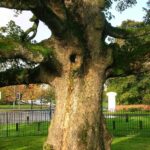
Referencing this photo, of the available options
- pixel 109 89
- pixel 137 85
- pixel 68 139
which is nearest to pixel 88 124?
pixel 68 139

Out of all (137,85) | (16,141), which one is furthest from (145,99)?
(16,141)

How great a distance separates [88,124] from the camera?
43.5 feet

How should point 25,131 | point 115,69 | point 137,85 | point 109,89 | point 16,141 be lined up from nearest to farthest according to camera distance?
point 115,69 < point 16,141 < point 25,131 < point 137,85 < point 109,89

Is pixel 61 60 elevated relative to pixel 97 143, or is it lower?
elevated

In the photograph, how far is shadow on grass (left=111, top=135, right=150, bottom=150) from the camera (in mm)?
19209

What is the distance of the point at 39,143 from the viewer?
2075 cm

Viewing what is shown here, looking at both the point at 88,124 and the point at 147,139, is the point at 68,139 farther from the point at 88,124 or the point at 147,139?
the point at 147,139

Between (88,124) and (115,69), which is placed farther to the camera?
(115,69)

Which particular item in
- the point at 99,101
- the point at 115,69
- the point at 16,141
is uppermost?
the point at 115,69

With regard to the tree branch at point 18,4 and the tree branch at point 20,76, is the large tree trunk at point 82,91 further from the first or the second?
the tree branch at point 18,4

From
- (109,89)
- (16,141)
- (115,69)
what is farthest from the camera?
(109,89)

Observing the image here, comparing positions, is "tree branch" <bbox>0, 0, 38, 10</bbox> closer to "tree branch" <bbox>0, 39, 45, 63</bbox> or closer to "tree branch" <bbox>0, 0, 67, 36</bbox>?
"tree branch" <bbox>0, 0, 67, 36</bbox>

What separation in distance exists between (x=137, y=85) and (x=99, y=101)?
46.9m

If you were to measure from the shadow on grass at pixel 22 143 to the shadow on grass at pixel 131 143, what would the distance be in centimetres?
303
